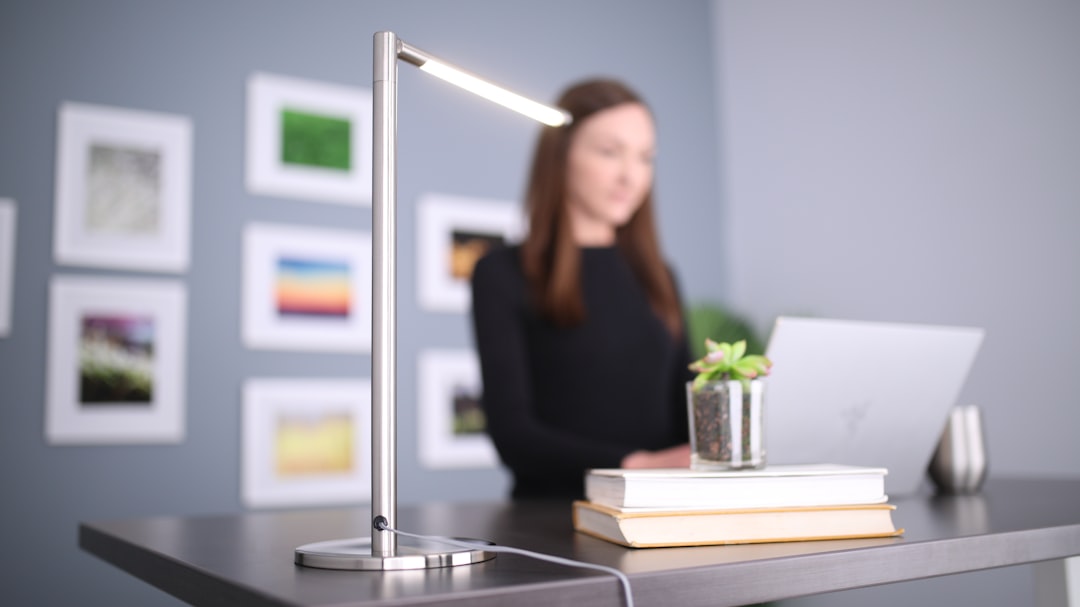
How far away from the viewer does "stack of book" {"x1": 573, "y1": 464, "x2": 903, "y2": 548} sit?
862 millimetres

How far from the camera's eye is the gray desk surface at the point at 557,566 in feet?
2.21

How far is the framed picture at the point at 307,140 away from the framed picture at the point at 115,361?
1.70ft

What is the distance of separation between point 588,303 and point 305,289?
1.57 meters

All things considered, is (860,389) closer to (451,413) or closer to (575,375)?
(575,375)

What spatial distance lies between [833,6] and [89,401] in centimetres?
321

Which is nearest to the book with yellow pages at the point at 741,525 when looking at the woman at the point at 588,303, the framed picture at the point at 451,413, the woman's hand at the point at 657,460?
the woman's hand at the point at 657,460

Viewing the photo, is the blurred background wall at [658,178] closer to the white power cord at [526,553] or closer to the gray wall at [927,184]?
the gray wall at [927,184]

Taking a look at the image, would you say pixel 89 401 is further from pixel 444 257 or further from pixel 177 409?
pixel 444 257

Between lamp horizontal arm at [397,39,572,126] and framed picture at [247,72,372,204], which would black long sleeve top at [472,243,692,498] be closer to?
lamp horizontal arm at [397,39,572,126]

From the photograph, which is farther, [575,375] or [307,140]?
[307,140]

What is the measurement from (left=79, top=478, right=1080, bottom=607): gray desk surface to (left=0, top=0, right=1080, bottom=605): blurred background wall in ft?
6.06

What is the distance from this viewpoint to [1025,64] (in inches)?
123

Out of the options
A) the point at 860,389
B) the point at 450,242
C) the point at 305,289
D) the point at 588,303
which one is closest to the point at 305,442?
the point at 305,289

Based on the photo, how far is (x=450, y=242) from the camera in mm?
3619
